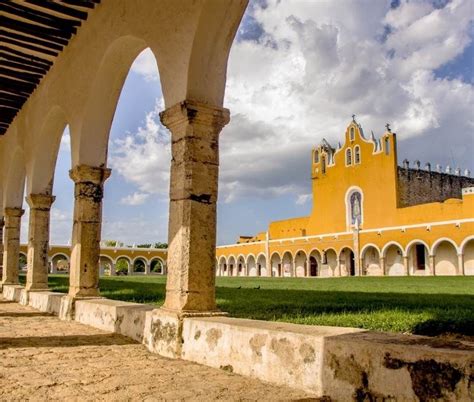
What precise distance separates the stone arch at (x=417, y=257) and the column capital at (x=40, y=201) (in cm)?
2499

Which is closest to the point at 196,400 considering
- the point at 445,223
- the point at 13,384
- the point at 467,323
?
the point at 13,384

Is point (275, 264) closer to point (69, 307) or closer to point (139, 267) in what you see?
point (139, 267)

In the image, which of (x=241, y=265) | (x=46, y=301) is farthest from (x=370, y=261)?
(x=46, y=301)

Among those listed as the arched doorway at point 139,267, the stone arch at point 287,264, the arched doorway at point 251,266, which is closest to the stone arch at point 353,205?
the stone arch at point 287,264

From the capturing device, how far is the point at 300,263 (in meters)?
40.1

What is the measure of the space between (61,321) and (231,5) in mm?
4858

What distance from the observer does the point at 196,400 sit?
2.62 meters

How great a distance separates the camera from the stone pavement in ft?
9.08

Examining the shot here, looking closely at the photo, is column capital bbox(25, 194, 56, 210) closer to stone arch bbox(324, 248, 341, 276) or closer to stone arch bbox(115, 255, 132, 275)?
stone arch bbox(324, 248, 341, 276)

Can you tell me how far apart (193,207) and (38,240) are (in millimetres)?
6565

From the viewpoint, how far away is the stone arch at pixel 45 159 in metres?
9.27

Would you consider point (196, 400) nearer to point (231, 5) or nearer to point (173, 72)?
point (173, 72)

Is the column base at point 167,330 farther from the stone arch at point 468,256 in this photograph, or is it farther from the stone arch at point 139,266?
the stone arch at point 139,266

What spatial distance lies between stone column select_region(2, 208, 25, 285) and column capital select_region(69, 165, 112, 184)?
5738mm
